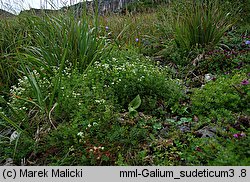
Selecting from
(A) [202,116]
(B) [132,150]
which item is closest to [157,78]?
(A) [202,116]

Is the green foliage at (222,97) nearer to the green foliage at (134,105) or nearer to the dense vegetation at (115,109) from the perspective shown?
the dense vegetation at (115,109)

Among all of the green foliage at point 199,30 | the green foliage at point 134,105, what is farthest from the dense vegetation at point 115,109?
the green foliage at point 199,30

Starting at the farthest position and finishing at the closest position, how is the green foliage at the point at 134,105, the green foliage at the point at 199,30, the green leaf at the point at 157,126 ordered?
1. the green foliage at the point at 199,30
2. the green foliage at the point at 134,105
3. the green leaf at the point at 157,126

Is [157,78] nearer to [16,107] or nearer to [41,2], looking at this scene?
[16,107]

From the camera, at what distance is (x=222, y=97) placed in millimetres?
2643

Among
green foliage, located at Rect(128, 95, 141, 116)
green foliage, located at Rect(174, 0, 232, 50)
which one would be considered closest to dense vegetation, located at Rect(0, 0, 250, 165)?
green foliage, located at Rect(128, 95, 141, 116)

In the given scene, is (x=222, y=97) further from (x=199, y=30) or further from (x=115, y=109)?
(x=199, y=30)

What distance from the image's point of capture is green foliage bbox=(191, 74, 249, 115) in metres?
2.56

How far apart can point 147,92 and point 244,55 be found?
176 cm

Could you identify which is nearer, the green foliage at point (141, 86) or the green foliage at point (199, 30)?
the green foliage at point (141, 86)

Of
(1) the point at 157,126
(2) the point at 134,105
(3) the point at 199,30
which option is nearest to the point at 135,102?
(2) the point at 134,105

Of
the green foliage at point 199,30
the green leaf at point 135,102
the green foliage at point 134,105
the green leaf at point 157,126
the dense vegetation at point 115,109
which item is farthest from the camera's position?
the green foliage at point 199,30

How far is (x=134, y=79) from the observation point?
2957 mm

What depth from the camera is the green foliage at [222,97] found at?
101 inches
